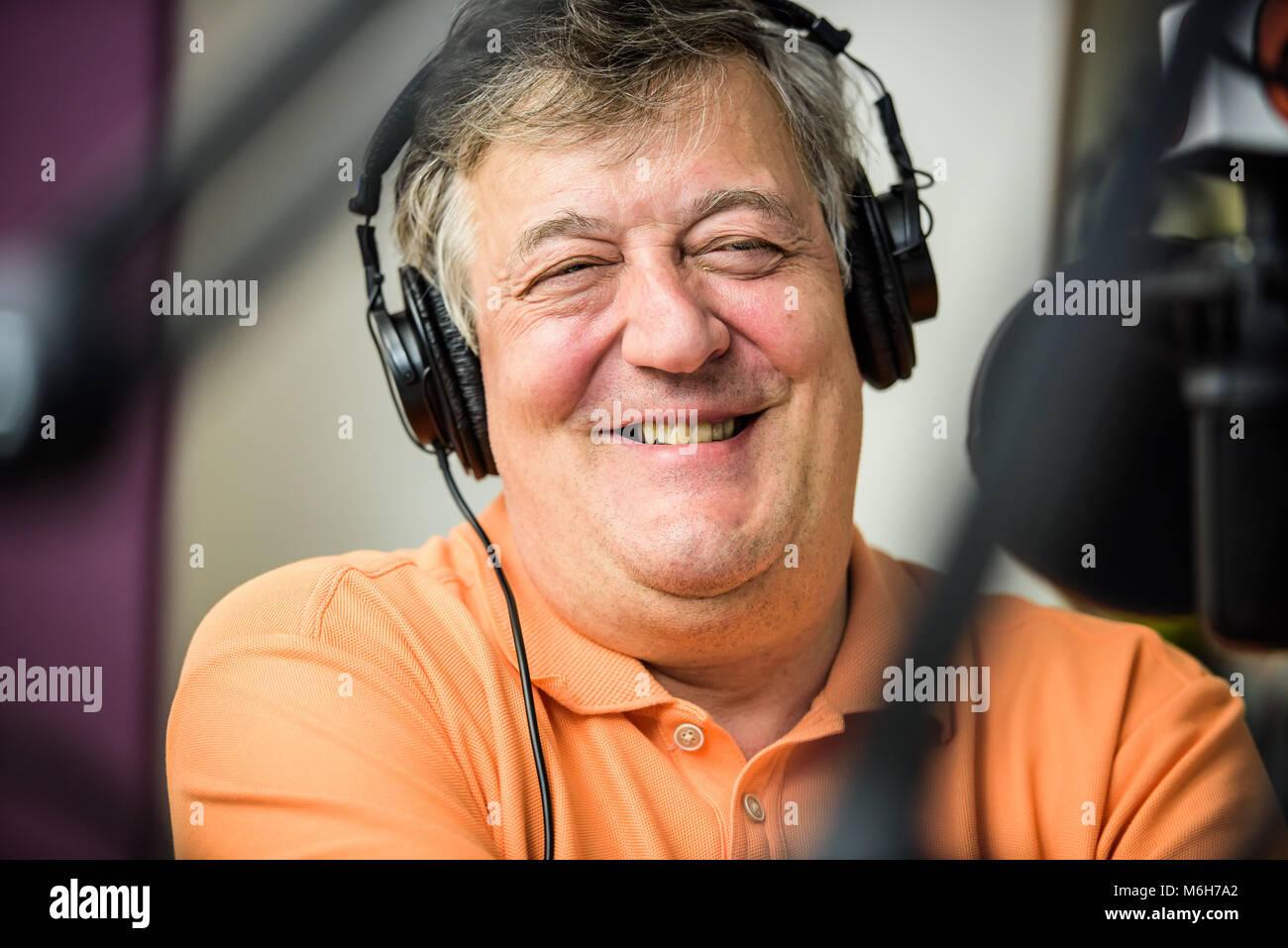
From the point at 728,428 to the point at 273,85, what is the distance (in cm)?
71

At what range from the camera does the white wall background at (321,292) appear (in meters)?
1.20

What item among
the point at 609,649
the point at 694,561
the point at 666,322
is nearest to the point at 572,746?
the point at 609,649

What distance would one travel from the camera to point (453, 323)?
3.67 feet

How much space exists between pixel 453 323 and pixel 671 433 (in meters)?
0.29

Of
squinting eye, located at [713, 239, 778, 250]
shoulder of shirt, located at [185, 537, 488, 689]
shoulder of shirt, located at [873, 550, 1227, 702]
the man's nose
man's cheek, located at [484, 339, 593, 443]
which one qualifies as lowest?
shoulder of shirt, located at [873, 550, 1227, 702]

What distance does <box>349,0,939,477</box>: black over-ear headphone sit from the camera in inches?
42.3

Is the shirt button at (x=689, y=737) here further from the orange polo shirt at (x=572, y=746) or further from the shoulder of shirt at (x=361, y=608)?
the shoulder of shirt at (x=361, y=608)

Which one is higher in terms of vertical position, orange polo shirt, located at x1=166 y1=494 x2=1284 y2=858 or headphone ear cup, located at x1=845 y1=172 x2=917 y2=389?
headphone ear cup, located at x1=845 y1=172 x2=917 y2=389

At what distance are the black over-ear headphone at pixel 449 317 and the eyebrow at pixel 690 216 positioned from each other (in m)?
0.12

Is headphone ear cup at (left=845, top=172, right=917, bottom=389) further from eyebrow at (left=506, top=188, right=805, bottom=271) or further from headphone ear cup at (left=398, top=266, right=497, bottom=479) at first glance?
headphone ear cup at (left=398, top=266, right=497, bottom=479)

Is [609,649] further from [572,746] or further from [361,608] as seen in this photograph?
[361,608]

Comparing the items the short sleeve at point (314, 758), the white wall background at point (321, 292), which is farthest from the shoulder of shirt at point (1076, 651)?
the short sleeve at point (314, 758)

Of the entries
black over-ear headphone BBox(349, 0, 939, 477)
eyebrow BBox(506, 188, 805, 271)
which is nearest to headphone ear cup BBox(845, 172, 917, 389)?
black over-ear headphone BBox(349, 0, 939, 477)
